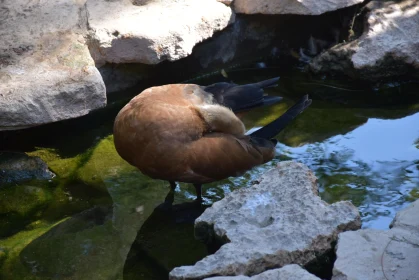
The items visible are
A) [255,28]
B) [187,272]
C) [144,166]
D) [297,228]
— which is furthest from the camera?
[255,28]

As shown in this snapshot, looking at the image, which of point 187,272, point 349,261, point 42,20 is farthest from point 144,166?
point 42,20

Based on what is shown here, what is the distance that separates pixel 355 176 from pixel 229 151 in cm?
91

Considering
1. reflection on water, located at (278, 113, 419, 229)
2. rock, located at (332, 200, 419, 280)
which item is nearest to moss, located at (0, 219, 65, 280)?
rock, located at (332, 200, 419, 280)

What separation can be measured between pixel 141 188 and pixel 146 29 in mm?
1287

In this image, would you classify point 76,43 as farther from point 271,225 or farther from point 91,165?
point 271,225

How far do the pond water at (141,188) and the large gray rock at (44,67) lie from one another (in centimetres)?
45

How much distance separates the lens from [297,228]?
3174 millimetres

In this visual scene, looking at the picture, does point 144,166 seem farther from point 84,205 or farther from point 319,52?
point 319,52

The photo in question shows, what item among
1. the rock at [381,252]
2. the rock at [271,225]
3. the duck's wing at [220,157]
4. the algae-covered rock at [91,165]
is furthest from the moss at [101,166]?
the rock at [381,252]

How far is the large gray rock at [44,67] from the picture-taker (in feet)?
13.6

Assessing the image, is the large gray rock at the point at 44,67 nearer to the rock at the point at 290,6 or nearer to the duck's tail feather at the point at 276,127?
the duck's tail feather at the point at 276,127

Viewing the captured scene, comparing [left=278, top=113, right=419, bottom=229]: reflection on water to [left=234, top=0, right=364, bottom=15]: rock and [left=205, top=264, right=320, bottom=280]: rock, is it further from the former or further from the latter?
[left=234, top=0, right=364, bottom=15]: rock

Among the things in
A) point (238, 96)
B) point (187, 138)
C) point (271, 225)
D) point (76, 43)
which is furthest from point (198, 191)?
point (76, 43)

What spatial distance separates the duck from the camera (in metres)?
3.64
